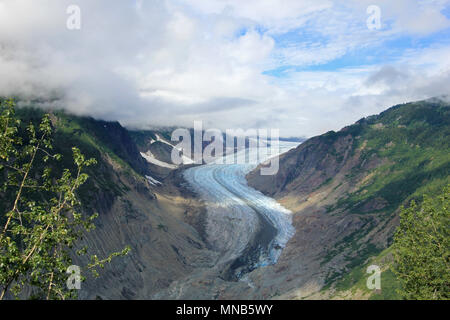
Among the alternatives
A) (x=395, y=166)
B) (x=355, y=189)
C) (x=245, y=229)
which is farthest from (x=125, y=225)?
(x=395, y=166)

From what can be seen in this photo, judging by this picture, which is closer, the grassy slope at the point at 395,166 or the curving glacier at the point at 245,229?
the grassy slope at the point at 395,166

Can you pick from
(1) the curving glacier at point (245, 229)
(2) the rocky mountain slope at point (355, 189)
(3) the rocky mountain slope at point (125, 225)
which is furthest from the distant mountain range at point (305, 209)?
(1) the curving glacier at point (245, 229)

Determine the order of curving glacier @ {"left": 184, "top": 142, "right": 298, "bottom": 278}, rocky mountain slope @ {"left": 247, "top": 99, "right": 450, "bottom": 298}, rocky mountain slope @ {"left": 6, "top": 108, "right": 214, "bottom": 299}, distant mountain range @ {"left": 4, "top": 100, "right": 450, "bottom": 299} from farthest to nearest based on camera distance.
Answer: curving glacier @ {"left": 184, "top": 142, "right": 298, "bottom": 278} → rocky mountain slope @ {"left": 6, "top": 108, "right": 214, "bottom": 299} → rocky mountain slope @ {"left": 247, "top": 99, "right": 450, "bottom": 298} → distant mountain range @ {"left": 4, "top": 100, "right": 450, "bottom": 299}

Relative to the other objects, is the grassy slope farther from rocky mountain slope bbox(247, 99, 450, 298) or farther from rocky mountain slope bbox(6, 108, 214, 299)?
rocky mountain slope bbox(6, 108, 214, 299)

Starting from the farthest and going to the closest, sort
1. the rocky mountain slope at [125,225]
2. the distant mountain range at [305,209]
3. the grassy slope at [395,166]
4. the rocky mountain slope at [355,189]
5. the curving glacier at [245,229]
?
the curving glacier at [245,229] < the rocky mountain slope at [125,225] < the rocky mountain slope at [355,189] < the distant mountain range at [305,209] < the grassy slope at [395,166]

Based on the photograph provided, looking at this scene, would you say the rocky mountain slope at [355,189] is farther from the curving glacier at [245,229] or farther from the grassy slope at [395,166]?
the curving glacier at [245,229]

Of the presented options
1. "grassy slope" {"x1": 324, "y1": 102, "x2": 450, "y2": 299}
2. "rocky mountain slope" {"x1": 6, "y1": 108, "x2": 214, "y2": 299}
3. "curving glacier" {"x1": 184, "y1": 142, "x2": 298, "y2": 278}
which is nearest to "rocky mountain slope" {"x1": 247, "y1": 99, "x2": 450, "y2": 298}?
"grassy slope" {"x1": 324, "y1": 102, "x2": 450, "y2": 299}

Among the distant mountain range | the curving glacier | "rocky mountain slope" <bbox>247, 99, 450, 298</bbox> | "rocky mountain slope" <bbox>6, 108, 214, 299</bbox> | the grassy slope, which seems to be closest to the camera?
the grassy slope

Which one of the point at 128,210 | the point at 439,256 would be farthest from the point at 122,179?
the point at 439,256

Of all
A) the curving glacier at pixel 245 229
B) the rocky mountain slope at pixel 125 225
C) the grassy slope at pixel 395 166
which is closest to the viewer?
the grassy slope at pixel 395 166

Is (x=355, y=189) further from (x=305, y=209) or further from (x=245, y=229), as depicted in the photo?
(x=245, y=229)
